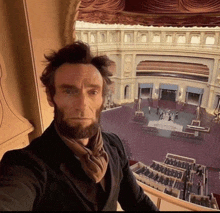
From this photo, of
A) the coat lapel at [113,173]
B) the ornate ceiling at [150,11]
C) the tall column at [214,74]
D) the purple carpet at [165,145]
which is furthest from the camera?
the tall column at [214,74]

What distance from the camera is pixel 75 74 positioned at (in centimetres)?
82

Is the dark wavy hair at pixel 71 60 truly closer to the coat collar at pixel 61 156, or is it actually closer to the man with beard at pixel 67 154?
the man with beard at pixel 67 154

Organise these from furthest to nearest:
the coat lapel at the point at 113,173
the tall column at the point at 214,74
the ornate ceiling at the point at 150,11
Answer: the tall column at the point at 214,74, the ornate ceiling at the point at 150,11, the coat lapel at the point at 113,173

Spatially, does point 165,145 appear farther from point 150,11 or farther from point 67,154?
point 67,154

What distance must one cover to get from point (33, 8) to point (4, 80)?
3.23 feet

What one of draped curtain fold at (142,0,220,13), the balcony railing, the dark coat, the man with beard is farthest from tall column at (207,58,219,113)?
the dark coat

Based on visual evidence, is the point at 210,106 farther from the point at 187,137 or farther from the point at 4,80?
the point at 4,80

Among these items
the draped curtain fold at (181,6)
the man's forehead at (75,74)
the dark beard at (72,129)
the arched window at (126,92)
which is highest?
the draped curtain fold at (181,6)

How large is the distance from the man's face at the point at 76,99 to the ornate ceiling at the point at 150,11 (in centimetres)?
304

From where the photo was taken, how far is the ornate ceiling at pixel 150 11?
3.78 m

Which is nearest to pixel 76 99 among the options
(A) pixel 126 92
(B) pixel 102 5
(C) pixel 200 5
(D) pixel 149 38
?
(B) pixel 102 5

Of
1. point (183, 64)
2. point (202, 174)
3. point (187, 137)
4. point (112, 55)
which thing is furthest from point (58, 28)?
point (183, 64)

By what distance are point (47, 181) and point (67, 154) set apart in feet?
0.46

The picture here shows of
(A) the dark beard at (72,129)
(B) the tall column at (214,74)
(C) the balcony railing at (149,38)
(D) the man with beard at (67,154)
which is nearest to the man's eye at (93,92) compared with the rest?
(D) the man with beard at (67,154)
